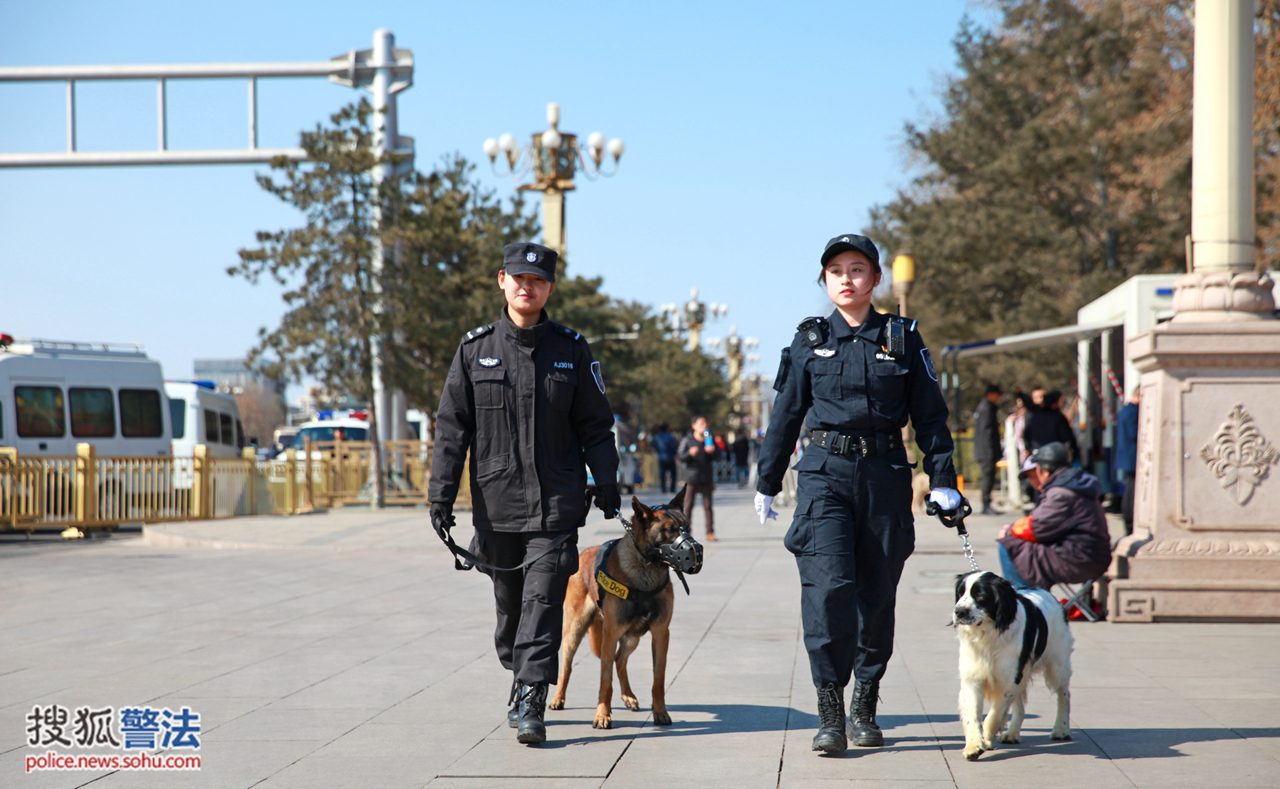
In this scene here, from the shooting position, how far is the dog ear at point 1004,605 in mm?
4660

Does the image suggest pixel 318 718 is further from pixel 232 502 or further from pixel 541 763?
pixel 232 502

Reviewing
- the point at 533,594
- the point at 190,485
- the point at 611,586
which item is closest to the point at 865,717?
the point at 611,586

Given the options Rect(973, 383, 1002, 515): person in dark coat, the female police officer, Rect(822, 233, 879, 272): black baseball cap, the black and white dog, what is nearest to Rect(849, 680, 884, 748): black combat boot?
the female police officer

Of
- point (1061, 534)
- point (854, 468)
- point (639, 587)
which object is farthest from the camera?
point (1061, 534)

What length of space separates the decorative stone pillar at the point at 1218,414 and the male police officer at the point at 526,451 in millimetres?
4791

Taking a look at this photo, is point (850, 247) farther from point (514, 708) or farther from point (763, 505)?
point (514, 708)

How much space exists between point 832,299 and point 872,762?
181cm

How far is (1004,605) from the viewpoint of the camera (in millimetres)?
4688

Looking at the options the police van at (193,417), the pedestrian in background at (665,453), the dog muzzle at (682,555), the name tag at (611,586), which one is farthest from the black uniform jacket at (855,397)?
the pedestrian in background at (665,453)

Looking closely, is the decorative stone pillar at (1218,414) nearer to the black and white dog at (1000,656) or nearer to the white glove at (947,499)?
the black and white dog at (1000,656)

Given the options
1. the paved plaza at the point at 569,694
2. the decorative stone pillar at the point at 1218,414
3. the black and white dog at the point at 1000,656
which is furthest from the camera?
the decorative stone pillar at the point at 1218,414

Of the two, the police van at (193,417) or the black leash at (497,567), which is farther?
the police van at (193,417)

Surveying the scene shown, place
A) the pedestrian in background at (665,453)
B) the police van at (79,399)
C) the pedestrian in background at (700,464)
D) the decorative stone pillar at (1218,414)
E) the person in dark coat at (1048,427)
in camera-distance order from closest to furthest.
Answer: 1. the decorative stone pillar at (1218,414)
2. the person in dark coat at (1048,427)
3. the pedestrian in background at (700,464)
4. the police van at (79,399)
5. the pedestrian in background at (665,453)

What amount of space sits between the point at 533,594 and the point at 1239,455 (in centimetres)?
548
